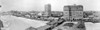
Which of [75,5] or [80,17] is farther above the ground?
[75,5]

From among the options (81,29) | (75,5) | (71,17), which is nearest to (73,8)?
(75,5)

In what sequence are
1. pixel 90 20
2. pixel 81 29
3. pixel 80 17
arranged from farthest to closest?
1. pixel 80 17
2. pixel 90 20
3. pixel 81 29

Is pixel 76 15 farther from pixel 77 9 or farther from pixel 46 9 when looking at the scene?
pixel 46 9

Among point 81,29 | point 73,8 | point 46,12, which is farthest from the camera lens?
point 46,12

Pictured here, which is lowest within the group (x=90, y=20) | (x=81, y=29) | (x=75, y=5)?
(x=90, y=20)

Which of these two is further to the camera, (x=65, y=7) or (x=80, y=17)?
(x=65, y=7)

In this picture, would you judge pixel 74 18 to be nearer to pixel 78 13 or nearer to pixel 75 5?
pixel 78 13
